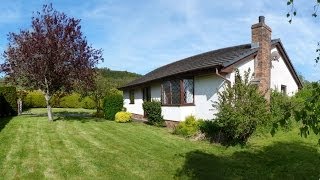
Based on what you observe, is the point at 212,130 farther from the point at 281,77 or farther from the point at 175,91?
the point at 281,77

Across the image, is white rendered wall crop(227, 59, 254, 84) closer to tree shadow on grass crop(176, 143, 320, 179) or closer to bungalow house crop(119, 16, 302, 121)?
bungalow house crop(119, 16, 302, 121)

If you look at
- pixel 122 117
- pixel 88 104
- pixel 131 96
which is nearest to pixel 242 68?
pixel 122 117

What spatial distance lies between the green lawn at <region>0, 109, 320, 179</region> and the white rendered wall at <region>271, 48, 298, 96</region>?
5.95m

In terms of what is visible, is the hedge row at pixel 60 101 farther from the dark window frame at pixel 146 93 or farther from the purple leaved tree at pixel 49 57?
the purple leaved tree at pixel 49 57

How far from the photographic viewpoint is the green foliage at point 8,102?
28500mm

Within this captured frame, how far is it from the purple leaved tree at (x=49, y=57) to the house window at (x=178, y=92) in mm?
4878

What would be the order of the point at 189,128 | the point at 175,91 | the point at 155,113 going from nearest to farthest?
1. the point at 189,128
2. the point at 175,91
3. the point at 155,113

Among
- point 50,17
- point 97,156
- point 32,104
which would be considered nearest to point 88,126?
point 50,17

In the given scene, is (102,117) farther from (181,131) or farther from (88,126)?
(181,131)

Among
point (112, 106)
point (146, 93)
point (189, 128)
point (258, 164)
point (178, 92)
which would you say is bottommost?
point (258, 164)

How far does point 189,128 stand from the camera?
1906 cm

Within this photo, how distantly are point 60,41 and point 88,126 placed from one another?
5.13m

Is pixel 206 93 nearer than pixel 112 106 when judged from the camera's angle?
Yes

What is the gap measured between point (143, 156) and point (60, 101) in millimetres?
34832
